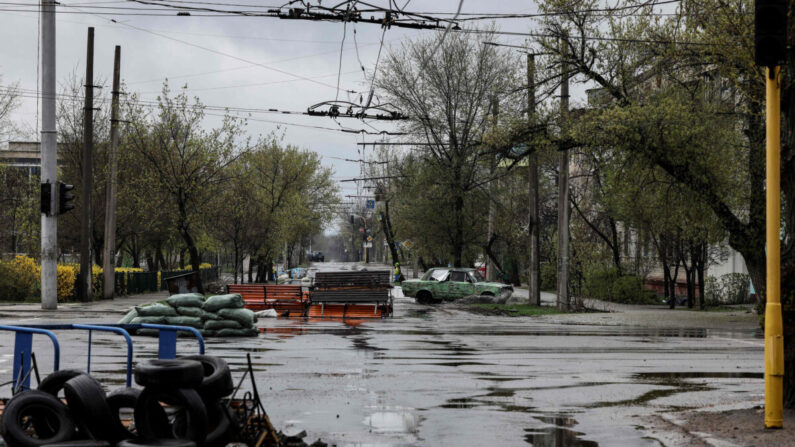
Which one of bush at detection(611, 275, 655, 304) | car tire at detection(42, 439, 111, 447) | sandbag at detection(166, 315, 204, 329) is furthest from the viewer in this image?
bush at detection(611, 275, 655, 304)

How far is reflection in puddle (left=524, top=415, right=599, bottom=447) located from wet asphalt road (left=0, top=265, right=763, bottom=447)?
1 cm

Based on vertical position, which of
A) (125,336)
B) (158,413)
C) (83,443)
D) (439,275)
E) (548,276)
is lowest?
(548,276)

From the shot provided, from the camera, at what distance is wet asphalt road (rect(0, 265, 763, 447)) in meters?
8.95

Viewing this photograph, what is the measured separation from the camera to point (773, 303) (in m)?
8.38

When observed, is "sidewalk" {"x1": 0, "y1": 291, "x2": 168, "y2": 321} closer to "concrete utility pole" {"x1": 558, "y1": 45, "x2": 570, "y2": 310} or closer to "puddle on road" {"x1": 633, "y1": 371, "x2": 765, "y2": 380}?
"concrete utility pole" {"x1": 558, "y1": 45, "x2": 570, "y2": 310}

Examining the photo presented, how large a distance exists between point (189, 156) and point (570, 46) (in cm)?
1752

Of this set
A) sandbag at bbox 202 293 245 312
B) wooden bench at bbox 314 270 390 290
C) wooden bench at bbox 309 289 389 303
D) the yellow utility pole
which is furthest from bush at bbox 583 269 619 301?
the yellow utility pole

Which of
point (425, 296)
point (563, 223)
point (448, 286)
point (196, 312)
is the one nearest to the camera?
point (196, 312)

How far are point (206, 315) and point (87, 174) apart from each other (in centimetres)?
1442

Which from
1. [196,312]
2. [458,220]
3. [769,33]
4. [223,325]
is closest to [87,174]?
[196,312]

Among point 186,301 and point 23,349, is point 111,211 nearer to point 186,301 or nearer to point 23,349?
point 186,301

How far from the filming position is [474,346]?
1806 cm

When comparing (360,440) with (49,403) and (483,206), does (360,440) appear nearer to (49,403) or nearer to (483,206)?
(49,403)

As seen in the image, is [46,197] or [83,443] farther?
[46,197]
